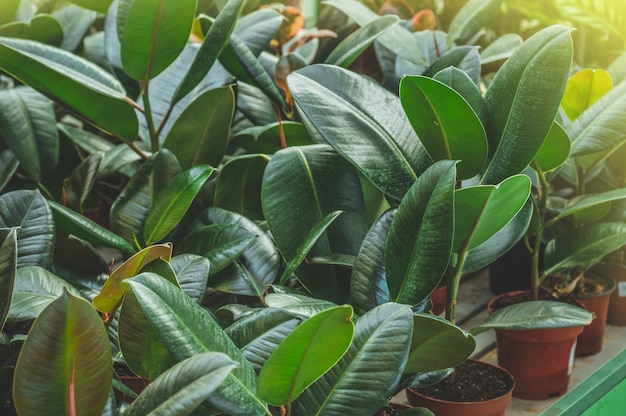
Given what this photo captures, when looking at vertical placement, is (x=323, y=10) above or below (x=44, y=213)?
above

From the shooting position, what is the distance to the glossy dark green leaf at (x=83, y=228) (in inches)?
35.6

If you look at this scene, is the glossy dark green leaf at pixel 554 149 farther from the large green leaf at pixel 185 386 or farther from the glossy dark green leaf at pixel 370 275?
the large green leaf at pixel 185 386

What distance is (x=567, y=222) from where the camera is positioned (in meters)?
1.42

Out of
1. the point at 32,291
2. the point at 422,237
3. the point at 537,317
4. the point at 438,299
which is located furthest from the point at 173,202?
the point at 438,299

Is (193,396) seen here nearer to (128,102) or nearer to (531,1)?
(128,102)

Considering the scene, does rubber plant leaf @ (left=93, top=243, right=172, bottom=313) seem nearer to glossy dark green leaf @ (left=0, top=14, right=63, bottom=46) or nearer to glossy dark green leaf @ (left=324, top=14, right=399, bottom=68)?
glossy dark green leaf @ (left=324, top=14, right=399, bottom=68)

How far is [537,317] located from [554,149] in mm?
259

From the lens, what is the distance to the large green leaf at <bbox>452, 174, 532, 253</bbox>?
0.78m

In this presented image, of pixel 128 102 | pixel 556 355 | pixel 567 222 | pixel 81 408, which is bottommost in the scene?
pixel 556 355

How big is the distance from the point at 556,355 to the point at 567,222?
31 cm

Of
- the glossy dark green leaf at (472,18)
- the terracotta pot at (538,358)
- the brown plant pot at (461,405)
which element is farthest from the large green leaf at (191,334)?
the glossy dark green leaf at (472,18)

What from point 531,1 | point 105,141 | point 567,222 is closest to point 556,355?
point 567,222

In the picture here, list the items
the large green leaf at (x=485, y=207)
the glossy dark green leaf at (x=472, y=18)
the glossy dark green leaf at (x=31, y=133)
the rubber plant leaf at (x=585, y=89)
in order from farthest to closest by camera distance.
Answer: the glossy dark green leaf at (x=472, y=18) < the rubber plant leaf at (x=585, y=89) < the glossy dark green leaf at (x=31, y=133) < the large green leaf at (x=485, y=207)

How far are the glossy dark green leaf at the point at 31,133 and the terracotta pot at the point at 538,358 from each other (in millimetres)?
742
